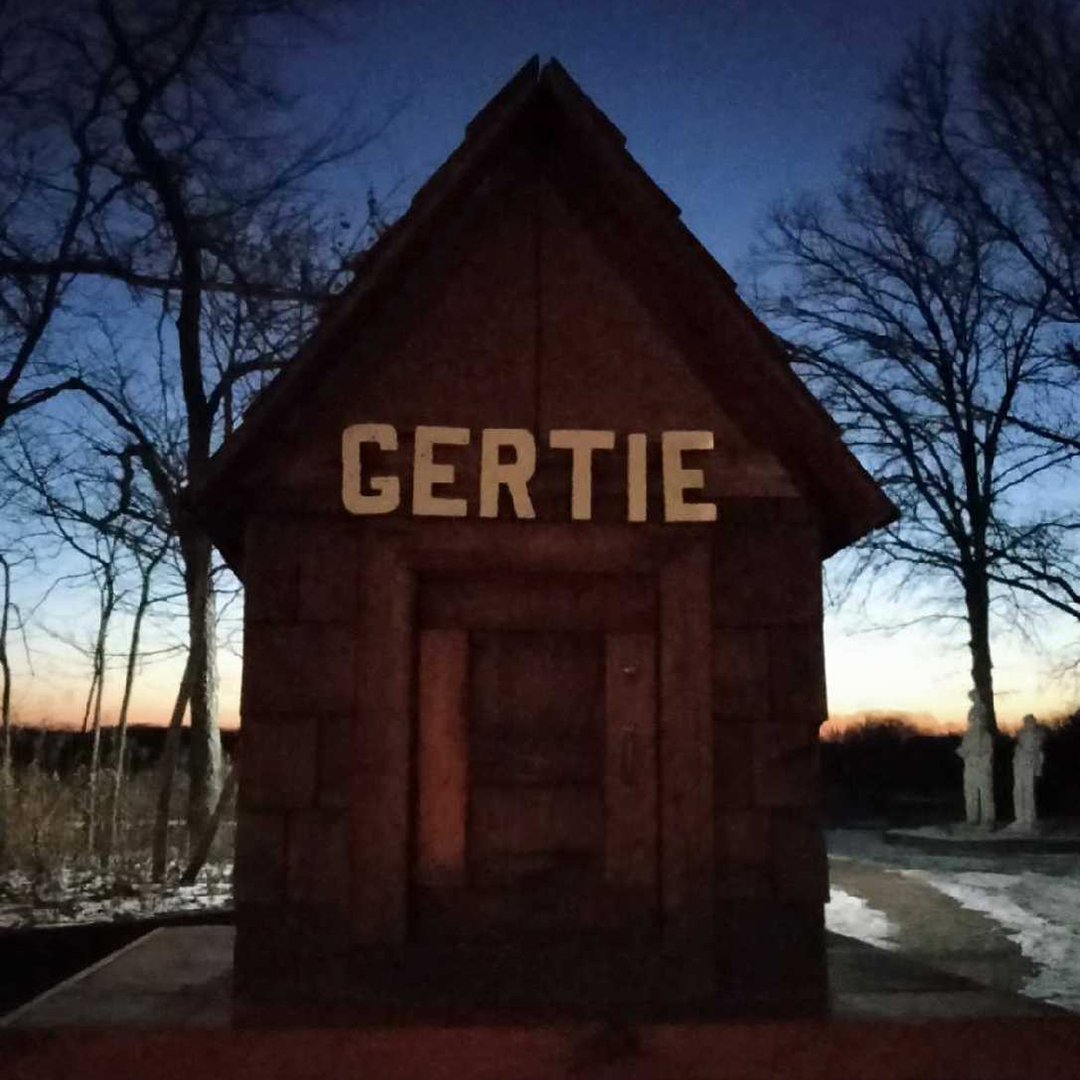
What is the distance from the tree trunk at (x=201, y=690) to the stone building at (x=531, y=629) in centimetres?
1077

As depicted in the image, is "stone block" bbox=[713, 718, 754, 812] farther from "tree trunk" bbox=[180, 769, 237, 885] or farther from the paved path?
"tree trunk" bbox=[180, 769, 237, 885]

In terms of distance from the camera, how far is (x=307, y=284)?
17.1 m

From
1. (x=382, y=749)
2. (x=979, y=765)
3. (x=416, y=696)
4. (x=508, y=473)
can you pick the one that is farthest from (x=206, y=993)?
(x=979, y=765)

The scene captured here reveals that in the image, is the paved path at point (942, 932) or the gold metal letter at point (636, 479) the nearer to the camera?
the gold metal letter at point (636, 479)

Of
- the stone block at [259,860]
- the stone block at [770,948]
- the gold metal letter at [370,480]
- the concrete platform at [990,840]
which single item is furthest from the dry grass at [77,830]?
the concrete platform at [990,840]

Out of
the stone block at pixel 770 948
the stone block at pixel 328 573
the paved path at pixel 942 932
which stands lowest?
the paved path at pixel 942 932

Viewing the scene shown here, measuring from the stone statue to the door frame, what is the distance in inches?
788

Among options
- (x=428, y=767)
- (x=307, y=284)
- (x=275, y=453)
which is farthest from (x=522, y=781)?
(x=307, y=284)

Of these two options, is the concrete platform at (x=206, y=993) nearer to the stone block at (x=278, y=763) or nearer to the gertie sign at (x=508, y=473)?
the stone block at (x=278, y=763)

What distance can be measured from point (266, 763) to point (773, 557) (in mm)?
2811

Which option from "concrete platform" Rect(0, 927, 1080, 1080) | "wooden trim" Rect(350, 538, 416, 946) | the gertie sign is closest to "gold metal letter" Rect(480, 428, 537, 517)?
the gertie sign

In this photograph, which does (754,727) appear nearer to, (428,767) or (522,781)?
(522,781)

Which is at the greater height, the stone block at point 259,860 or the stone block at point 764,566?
the stone block at point 764,566

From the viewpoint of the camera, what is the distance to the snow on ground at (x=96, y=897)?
12258mm
